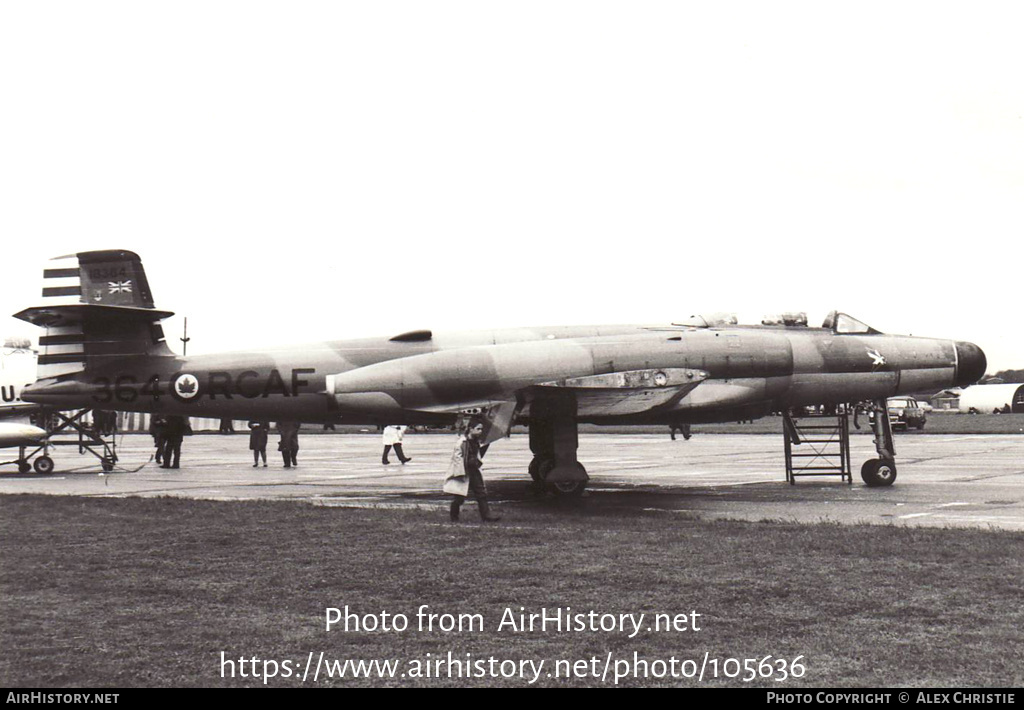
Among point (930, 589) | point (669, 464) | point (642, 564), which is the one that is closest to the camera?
point (930, 589)

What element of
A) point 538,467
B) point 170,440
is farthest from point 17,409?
point 538,467

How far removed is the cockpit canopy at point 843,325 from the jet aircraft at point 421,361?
29 mm

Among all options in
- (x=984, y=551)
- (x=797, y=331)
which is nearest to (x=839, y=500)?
(x=797, y=331)

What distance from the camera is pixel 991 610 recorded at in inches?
283

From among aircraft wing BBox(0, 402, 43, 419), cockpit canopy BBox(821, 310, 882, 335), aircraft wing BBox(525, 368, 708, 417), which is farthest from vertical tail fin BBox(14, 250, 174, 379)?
cockpit canopy BBox(821, 310, 882, 335)

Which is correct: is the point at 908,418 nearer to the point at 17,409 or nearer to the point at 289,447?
the point at 289,447

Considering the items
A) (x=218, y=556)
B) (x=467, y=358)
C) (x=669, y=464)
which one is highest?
(x=467, y=358)

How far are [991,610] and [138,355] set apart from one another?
632 inches

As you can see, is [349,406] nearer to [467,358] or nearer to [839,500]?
[467,358]

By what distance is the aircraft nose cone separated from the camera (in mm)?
19469

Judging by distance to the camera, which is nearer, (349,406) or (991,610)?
(991,610)

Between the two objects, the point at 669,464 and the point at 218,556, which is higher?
the point at 218,556
